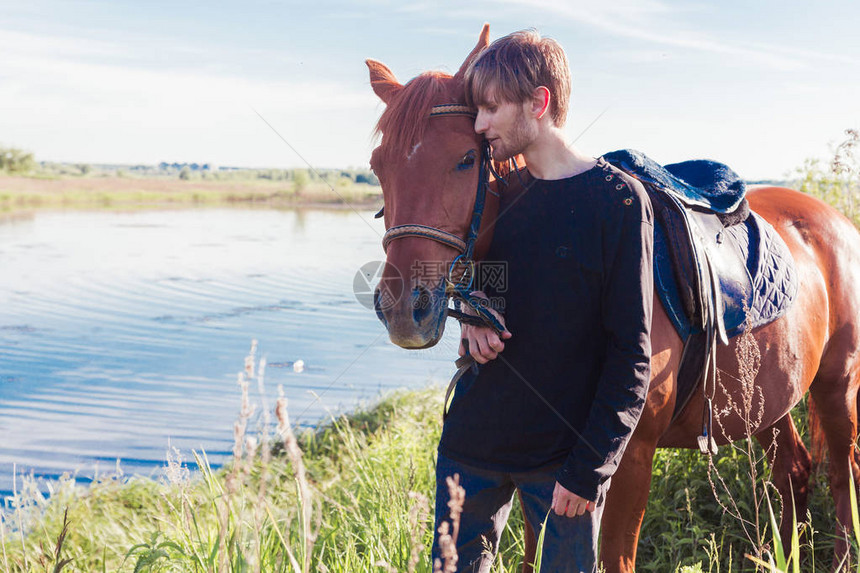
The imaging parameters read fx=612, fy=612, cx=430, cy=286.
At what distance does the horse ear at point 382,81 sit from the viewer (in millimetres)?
2104

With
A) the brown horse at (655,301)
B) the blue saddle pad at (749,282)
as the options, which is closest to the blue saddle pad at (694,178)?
the blue saddle pad at (749,282)

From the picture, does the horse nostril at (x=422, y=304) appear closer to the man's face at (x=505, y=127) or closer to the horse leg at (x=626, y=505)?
the man's face at (x=505, y=127)

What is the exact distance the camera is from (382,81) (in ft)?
6.97

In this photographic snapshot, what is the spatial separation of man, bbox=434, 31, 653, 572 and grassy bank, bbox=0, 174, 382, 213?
52.4 metres

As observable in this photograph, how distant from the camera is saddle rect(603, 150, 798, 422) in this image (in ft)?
6.79

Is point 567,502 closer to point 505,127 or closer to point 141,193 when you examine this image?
point 505,127

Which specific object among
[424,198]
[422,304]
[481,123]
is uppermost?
[481,123]

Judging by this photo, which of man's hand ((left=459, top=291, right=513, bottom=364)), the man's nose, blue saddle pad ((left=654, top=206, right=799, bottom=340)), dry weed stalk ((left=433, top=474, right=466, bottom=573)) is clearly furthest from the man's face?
dry weed stalk ((left=433, top=474, right=466, bottom=573))

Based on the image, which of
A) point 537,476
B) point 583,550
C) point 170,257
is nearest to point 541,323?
point 537,476

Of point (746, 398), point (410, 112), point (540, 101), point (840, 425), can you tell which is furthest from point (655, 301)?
point (840, 425)

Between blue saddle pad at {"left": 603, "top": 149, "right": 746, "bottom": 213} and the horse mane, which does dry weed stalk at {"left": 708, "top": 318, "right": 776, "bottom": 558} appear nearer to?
blue saddle pad at {"left": 603, "top": 149, "right": 746, "bottom": 213}

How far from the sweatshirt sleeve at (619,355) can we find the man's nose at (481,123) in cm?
41

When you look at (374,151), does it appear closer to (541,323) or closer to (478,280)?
(478,280)

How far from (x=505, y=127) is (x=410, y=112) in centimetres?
29
